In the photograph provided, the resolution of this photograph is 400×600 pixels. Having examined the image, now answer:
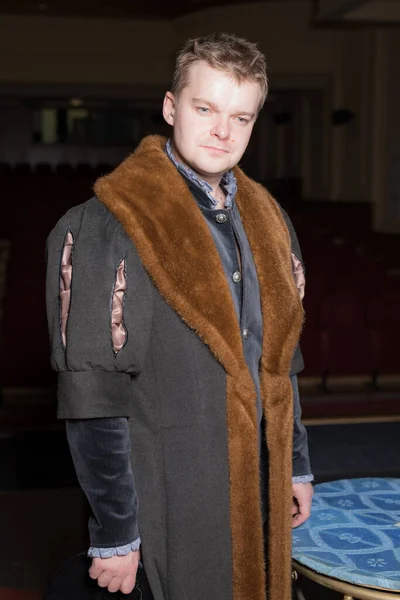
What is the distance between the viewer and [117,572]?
125cm

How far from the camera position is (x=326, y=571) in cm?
151

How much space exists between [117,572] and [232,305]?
46 cm

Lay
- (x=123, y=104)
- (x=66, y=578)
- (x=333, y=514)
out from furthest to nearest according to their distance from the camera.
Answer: (x=123, y=104), (x=333, y=514), (x=66, y=578)

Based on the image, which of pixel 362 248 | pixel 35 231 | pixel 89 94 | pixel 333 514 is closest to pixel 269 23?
pixel 89 94

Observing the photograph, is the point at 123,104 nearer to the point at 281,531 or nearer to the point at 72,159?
the point at 72,159

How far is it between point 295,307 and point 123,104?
17.7m

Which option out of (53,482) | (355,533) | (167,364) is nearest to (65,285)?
(167,364)

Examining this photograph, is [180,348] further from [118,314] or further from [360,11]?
[360,11]

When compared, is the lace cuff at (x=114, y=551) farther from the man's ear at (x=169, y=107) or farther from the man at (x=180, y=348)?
the man's ear at (x=169, y=107)

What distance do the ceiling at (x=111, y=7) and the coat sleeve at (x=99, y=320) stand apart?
11.5m

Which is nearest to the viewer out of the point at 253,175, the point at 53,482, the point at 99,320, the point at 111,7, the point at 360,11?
the point at 99,320

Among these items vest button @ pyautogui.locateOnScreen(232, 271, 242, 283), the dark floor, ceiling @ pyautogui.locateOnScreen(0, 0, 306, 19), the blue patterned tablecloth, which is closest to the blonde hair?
vest button @ pyautogui.locateOnScreen(232, 271, 242, 283)

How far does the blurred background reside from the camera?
333 cm

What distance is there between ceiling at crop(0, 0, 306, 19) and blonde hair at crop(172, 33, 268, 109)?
11318mm
